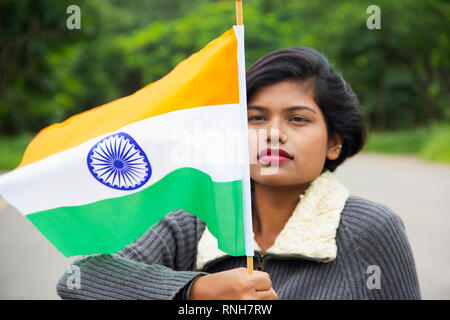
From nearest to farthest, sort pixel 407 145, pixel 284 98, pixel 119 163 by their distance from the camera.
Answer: pixel 119 163 → pixel 284 98 → pixel 407 145

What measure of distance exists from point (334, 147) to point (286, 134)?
1.22ft

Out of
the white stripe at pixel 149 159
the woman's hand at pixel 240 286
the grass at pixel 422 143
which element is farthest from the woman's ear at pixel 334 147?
the grass at pixel 422 143

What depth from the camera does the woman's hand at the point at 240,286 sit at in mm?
1743

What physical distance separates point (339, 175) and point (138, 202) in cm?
1252

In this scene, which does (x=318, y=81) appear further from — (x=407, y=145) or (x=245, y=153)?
(x=407, y=145)

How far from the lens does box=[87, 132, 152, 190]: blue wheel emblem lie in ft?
6.34

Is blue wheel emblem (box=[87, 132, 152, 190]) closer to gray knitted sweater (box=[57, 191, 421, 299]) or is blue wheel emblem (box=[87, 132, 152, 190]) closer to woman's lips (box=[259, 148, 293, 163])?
gray knitted sweater (box=[57, 191, 421, 299])

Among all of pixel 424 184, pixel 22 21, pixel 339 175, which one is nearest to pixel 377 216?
pixel 424 184

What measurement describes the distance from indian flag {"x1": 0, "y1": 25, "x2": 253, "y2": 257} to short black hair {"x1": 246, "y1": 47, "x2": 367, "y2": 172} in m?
0.27

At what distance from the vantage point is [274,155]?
206 cm

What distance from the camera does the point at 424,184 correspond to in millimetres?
11664

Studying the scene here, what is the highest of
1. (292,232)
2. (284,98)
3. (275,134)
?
(284,98)

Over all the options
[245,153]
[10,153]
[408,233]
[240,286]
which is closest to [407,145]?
[10,153]

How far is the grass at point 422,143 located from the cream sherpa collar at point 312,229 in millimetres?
14394
